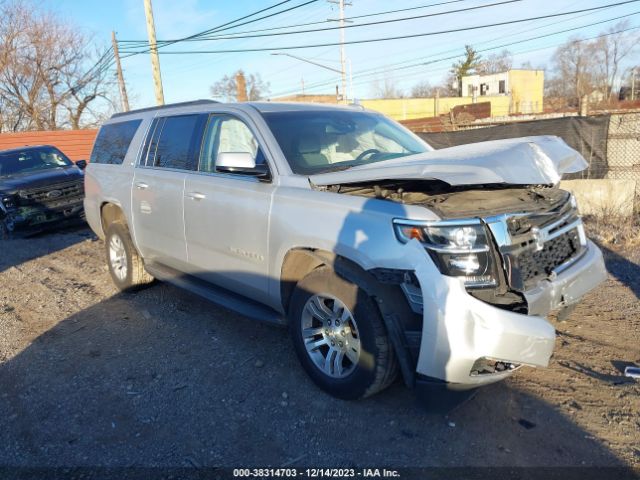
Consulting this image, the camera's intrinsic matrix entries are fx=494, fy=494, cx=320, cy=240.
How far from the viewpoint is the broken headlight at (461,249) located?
8.70 ft

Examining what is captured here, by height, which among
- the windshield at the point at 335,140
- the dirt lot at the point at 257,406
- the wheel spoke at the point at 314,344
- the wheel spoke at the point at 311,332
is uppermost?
the windshield at the point at 335,140

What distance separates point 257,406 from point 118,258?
3.25 meters

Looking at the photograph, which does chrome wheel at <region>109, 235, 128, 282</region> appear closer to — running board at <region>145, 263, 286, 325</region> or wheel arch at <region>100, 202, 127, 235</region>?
wheel arch at <region>100, 202, 127, 235</region>

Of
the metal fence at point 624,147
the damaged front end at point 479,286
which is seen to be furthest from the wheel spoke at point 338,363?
the metal fence at point 624,147

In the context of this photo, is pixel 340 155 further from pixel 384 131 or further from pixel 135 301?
pixel 135 301

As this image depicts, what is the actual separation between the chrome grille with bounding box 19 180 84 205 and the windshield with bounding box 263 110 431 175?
7.21 meters

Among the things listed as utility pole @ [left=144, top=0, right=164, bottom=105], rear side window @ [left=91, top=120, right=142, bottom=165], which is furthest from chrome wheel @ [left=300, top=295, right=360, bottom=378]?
utility pole @ [left=144, top=0, right=164, bottom=105]

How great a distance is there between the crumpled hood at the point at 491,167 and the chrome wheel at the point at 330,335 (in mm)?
815

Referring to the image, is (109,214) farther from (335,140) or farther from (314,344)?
(314,344)

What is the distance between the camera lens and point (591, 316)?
4.41 metres

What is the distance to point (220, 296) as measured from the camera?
162 inches

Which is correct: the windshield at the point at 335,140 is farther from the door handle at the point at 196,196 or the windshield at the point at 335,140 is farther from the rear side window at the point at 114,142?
the rear side window at the point at 114,142

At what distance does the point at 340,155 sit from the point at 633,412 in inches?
102

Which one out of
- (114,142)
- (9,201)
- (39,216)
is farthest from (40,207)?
(114,142)
